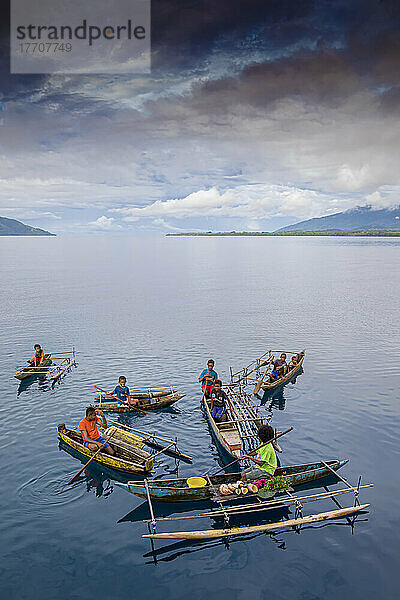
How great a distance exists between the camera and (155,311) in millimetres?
67625

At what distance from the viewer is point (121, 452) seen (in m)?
22.1

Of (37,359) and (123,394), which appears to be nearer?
(123,394)

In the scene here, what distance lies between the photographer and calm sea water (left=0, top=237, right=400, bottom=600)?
15.5m

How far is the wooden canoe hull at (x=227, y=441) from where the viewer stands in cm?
2266

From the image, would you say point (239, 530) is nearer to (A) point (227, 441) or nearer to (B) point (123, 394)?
(A) point (227, 441)

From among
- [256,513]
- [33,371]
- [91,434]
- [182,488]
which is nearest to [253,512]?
[256,513]

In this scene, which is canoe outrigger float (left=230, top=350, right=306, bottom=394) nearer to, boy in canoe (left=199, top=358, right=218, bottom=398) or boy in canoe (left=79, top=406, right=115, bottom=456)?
boy in canoe (left=199, top=358, right=218, bottom=398)

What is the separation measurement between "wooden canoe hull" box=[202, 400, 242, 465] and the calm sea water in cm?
53

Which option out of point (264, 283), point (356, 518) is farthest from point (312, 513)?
point (264, 283)

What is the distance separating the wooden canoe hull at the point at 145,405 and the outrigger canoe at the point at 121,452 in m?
4.90

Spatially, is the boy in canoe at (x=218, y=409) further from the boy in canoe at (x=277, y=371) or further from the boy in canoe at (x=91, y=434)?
the boy in canoe at (x=277, y=371)

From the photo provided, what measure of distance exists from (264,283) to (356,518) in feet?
290

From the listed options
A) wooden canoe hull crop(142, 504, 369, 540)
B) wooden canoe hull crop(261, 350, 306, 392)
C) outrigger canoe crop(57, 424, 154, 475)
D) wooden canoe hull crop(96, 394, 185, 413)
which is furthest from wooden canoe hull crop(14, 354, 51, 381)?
wooden canoe hull crop(142, 504, 369, 540)

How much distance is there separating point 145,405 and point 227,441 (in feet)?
26.1
